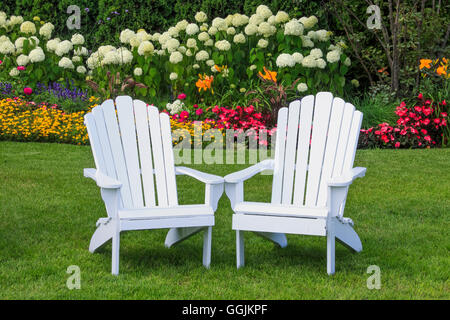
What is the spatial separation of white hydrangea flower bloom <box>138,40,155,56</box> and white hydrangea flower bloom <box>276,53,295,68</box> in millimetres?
1673

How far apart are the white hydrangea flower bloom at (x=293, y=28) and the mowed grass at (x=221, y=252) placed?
2820mm

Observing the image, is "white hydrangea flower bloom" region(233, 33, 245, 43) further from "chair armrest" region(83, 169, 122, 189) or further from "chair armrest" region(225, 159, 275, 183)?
"chair armrest" region(83, 169, 122, 189)

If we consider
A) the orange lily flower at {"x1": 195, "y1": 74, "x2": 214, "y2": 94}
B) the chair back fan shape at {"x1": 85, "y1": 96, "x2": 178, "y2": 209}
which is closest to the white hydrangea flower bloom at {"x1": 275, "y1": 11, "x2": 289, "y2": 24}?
the orange lily flower at {"x1": 195, "y1": 74, "x2": 214, "y2": 94}

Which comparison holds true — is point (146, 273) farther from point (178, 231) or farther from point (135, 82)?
point (135, 82)

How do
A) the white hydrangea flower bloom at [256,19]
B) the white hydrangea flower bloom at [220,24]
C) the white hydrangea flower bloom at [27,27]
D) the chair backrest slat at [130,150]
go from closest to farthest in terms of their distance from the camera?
the chair backrest slat at [130,150]
the white hydrangea flower bloom at [256,19]
the white hydrangea flower bloom at [220,24]
the white hydrangea flower bloom at [27,27]

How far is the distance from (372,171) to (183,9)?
168 inches

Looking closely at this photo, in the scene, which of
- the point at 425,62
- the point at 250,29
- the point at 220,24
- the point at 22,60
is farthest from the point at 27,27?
the point at 425,62

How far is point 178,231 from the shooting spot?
3.88 metres

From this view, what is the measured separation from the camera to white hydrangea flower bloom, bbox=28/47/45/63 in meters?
8.60

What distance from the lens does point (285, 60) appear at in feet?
25.9

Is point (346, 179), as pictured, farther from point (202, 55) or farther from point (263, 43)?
point (202, 55)

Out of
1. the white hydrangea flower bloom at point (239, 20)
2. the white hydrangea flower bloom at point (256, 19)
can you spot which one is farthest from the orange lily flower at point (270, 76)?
the white hydrangea flower bloom at point (239, 20)

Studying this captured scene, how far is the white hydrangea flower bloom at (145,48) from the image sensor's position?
27.2 feet

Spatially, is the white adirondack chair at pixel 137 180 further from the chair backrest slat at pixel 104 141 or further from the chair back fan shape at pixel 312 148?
the chair back fan shape at pixel 312 148
